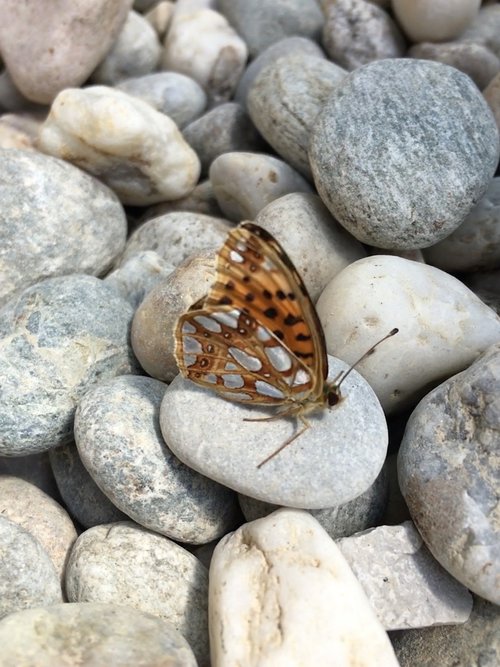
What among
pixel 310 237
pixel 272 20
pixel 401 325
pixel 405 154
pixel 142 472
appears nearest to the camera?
pixel 142 472

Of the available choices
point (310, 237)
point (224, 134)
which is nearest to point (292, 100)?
point (224, 134)

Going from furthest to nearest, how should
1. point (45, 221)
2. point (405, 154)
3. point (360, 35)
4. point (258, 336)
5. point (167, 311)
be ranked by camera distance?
point (360, 35), point (45, 221), point (405, 154), point (167, 311), point (258, 336)

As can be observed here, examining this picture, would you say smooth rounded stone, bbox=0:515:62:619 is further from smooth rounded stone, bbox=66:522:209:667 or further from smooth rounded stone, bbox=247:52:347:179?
smooth rounded stone, bbox=247:52:347:179

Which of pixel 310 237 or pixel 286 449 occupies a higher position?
pixel 310 237

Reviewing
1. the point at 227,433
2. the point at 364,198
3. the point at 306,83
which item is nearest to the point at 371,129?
the point at 364,198

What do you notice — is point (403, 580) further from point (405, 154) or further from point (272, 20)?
point (272, 20)

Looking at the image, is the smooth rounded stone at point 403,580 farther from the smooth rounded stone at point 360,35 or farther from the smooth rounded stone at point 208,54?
the smooth rounded stone at point 208,54

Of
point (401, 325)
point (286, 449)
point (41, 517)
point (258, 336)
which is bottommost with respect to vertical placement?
point (41, 517)
